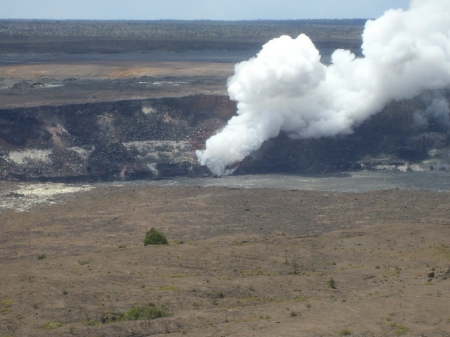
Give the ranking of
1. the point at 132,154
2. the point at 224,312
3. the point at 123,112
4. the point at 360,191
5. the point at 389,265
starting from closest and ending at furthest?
the point at 224,312, the point at 389,265, the point at 360,191, the point at 132,154, the point at 123,112

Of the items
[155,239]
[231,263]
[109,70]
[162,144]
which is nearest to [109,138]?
[162,144]

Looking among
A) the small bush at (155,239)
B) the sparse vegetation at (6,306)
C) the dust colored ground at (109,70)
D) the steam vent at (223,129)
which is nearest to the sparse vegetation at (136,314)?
the sparse vegetation at (6,306)

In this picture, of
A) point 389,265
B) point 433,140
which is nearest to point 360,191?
point 433,140

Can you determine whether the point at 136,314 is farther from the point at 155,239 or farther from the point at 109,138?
the point at 109,138

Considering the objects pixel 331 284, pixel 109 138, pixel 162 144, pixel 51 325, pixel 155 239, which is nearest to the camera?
pixel 51 325

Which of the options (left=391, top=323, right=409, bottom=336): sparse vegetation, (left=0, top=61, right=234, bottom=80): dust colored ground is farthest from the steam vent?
(left=391, top=323, right=409, bottom=336): sparse vegetation

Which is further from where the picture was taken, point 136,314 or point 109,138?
point 109,138

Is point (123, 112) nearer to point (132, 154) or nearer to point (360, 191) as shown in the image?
point (132, 154)
